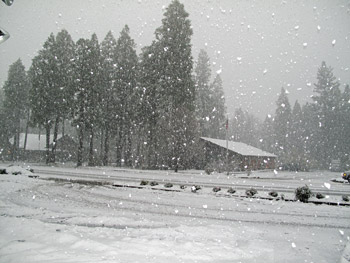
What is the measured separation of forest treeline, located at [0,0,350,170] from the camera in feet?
115

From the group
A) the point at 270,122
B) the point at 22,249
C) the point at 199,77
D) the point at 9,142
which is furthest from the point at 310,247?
the point at 270,122

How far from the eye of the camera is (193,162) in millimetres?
41250

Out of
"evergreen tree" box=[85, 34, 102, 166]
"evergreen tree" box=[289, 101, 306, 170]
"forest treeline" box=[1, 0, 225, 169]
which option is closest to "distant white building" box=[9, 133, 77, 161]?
"forest treeline" box=[1, 0, 225, 169]

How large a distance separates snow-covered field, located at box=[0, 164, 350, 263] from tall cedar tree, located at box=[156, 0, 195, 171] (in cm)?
2058

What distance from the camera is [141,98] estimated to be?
3881cm

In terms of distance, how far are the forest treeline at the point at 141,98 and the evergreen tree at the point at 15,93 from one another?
181 millimetres

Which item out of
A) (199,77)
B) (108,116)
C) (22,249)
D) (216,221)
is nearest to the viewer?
Result: (22,249)

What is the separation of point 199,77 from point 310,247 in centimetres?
5083

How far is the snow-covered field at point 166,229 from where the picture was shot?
604 centimetres

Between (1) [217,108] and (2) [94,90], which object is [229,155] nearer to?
(1) [217,108]

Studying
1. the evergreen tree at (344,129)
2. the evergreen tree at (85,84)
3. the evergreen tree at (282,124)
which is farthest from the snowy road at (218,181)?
the evergreen tree at (282,124)

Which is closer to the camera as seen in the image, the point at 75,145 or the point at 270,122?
the point at 75,145

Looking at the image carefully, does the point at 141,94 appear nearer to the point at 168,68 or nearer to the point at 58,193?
the point at 168,68

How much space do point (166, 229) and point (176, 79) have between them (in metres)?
28.1
